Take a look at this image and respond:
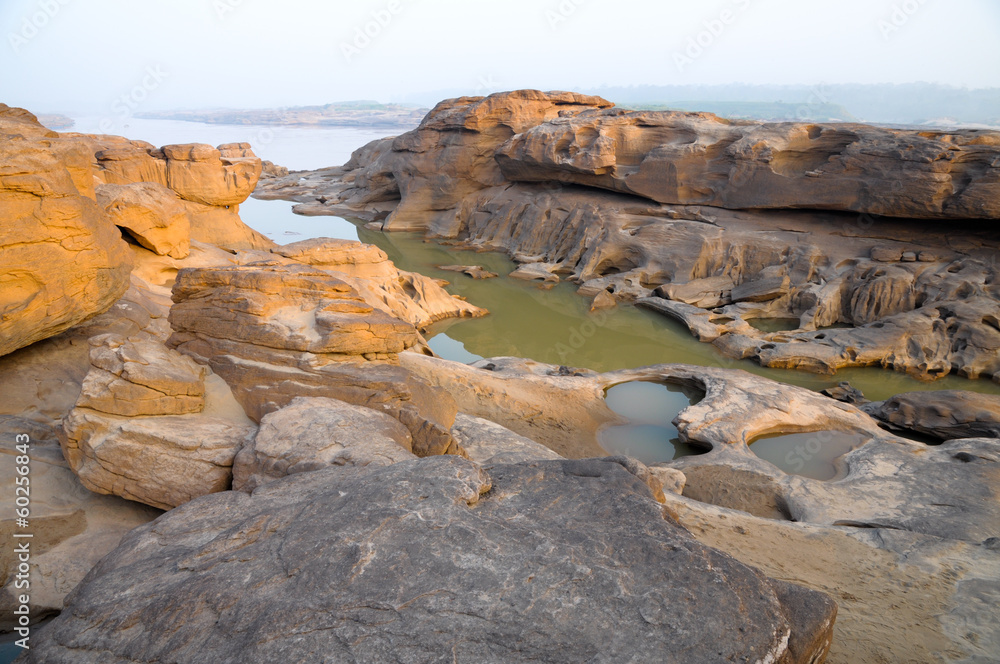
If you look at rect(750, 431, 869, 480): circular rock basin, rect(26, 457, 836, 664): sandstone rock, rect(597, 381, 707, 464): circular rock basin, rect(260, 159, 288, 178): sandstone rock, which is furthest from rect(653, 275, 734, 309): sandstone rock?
rect(260, 159, 288, 178): sandstone rock

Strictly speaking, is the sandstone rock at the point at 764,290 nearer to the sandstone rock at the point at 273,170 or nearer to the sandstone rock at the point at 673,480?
the sandstone rock at the point at 673,480

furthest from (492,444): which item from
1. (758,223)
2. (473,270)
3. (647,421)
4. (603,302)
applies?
(758,223)

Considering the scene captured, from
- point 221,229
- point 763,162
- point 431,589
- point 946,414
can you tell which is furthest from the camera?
point 763,162

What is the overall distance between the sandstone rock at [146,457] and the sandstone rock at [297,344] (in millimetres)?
744

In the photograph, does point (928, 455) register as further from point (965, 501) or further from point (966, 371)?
point (966, 371)

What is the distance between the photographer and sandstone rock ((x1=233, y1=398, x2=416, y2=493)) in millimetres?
4730

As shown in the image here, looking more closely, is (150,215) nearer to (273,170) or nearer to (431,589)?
(431,589)

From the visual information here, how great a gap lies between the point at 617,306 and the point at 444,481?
12.5 metres

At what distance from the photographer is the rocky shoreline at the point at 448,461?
292 cm

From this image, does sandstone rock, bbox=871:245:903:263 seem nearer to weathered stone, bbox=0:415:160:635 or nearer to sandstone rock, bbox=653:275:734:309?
sandstone rock, bbox=653:275:734:309

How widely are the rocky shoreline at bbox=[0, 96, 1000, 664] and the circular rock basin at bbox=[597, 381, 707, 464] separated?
0.24 meters

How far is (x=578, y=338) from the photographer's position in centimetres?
1384

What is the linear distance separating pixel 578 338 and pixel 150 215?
8.67m

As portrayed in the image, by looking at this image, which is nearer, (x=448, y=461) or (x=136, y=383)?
(x=448, y=461)
